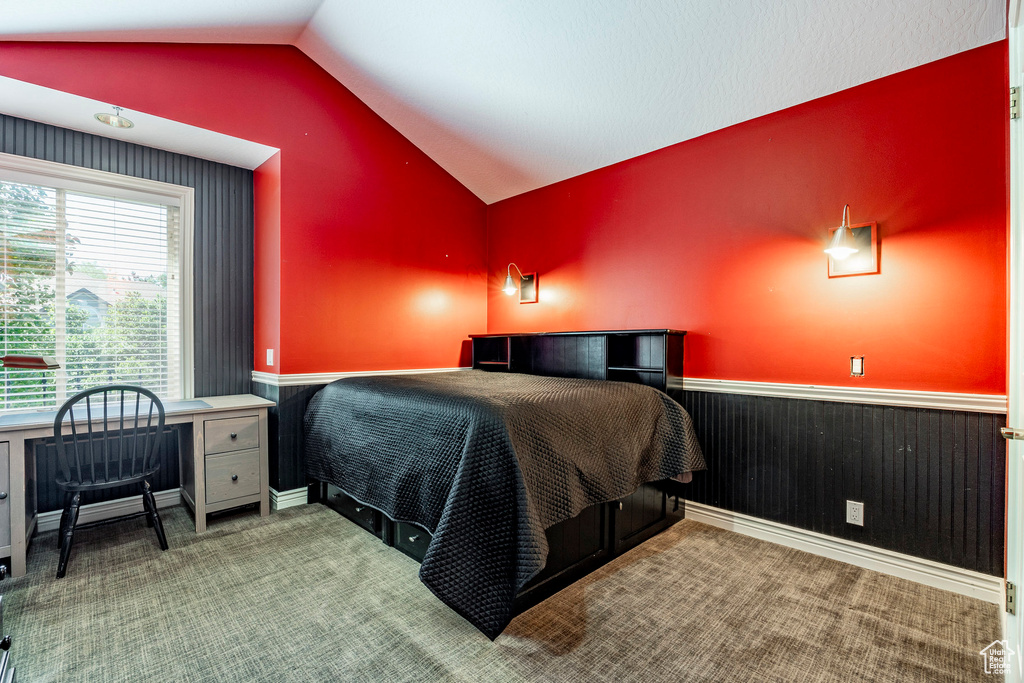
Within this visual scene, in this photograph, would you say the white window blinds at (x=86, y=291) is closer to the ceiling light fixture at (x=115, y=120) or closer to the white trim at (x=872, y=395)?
the ceiling light fixture at (x=115, y=120)

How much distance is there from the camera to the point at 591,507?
218 centimetres

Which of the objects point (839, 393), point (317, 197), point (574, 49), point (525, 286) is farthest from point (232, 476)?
point (839, 393)

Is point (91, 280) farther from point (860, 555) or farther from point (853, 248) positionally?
point (860, 555)

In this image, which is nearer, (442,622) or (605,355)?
(442,622)

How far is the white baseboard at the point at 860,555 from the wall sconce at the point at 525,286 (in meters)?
1.97

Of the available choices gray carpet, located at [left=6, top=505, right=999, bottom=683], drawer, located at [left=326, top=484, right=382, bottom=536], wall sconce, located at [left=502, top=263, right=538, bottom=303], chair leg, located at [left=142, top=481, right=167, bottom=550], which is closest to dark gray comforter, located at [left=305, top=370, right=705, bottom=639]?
drawer, located at [left=326, top=484, right=382, bottom=536]

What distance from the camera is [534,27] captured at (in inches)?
95.3

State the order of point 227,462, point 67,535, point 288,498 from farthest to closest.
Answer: point 288,498
point 227,462
point 67,535

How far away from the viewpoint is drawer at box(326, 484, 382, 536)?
253 centimetres

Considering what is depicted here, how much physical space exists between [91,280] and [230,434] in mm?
1291

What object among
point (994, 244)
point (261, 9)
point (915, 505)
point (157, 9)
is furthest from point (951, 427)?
point (157, 9)

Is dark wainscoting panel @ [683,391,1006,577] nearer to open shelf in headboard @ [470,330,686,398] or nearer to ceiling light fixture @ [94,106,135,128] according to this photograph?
open shelf in headboard @ [470,330,686,398]

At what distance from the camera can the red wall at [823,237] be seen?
2.01 metres

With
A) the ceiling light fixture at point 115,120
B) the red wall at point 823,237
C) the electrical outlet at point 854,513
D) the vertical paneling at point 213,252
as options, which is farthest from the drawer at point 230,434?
the electrical outlet at point 854,513
